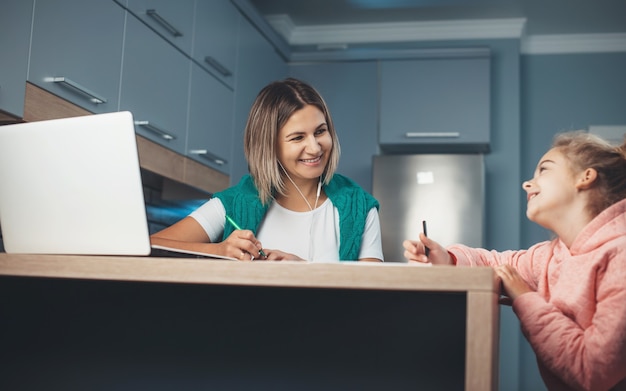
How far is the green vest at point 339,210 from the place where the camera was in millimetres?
1982

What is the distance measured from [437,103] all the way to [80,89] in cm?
236

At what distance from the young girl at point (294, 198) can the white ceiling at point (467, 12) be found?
2.25 m

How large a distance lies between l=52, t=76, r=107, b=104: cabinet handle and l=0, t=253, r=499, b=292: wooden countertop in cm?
123

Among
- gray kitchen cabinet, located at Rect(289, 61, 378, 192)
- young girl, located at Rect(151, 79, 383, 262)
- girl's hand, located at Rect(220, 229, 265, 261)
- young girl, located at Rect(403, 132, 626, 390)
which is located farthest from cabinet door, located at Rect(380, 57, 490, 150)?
girl's hand, located at Rect(220, 229, 265, 261)

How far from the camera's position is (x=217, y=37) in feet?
10.9

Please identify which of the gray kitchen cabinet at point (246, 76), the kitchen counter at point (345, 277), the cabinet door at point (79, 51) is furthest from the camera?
the gray kitchen cabinet at point (246, 76)

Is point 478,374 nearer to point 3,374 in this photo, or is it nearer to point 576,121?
point 3,374

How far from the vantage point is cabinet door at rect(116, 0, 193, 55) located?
8.71 ft

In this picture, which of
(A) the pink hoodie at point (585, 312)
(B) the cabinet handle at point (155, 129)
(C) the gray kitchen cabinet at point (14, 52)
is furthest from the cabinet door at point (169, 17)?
(A) the pink hoodie at point (585, 312)

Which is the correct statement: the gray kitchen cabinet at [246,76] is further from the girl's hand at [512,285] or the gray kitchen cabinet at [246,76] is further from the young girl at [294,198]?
the girl's hand at [512,285]

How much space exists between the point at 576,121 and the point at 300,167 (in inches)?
117

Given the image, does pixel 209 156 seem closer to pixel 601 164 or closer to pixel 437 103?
pixel 437 103

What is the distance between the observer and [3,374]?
4.24 feet

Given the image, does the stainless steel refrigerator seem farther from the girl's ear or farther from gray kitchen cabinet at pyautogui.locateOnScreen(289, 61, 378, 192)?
the girl's ear
